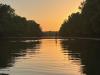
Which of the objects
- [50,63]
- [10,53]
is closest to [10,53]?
[10,53]

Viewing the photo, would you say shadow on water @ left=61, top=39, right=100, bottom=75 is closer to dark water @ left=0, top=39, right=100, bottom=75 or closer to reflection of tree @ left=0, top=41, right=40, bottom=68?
dark water @ left=0, top=39, right=100, bottom=75

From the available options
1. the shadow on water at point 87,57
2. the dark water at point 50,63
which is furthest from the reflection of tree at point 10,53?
the shadow on water at point 87,57

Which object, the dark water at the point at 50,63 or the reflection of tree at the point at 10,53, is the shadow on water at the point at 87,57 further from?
the reflection of tree at the point at 10,53

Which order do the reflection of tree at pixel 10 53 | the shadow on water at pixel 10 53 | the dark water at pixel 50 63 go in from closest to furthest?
the dark water at pixel 50 63, the shadow on water at pixel 10 53, the reflection of tree at pixel 10 53

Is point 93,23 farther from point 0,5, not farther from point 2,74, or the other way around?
point 2,74

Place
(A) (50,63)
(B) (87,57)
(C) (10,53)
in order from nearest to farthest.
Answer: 1. (A) (50,63)
2. (B) (87,57)
3. (C) (10,53)

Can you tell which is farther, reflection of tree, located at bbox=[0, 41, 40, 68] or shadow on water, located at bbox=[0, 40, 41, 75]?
reflection of tree, located at bbox=[0, 41, 40, 68]

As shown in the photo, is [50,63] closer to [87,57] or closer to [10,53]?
[87,57]

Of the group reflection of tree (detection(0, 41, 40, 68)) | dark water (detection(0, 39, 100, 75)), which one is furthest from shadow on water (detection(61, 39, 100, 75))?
reflection of tree (detection(0, 41, 40, 68))

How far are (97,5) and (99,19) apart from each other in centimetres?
631

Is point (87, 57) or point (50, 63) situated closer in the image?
point (50, 63)

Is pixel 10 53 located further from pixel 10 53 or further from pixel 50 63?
pixel 50 63

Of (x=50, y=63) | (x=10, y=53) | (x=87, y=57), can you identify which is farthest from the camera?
(x=10, y=53)

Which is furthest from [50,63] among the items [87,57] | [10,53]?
[10,53]
